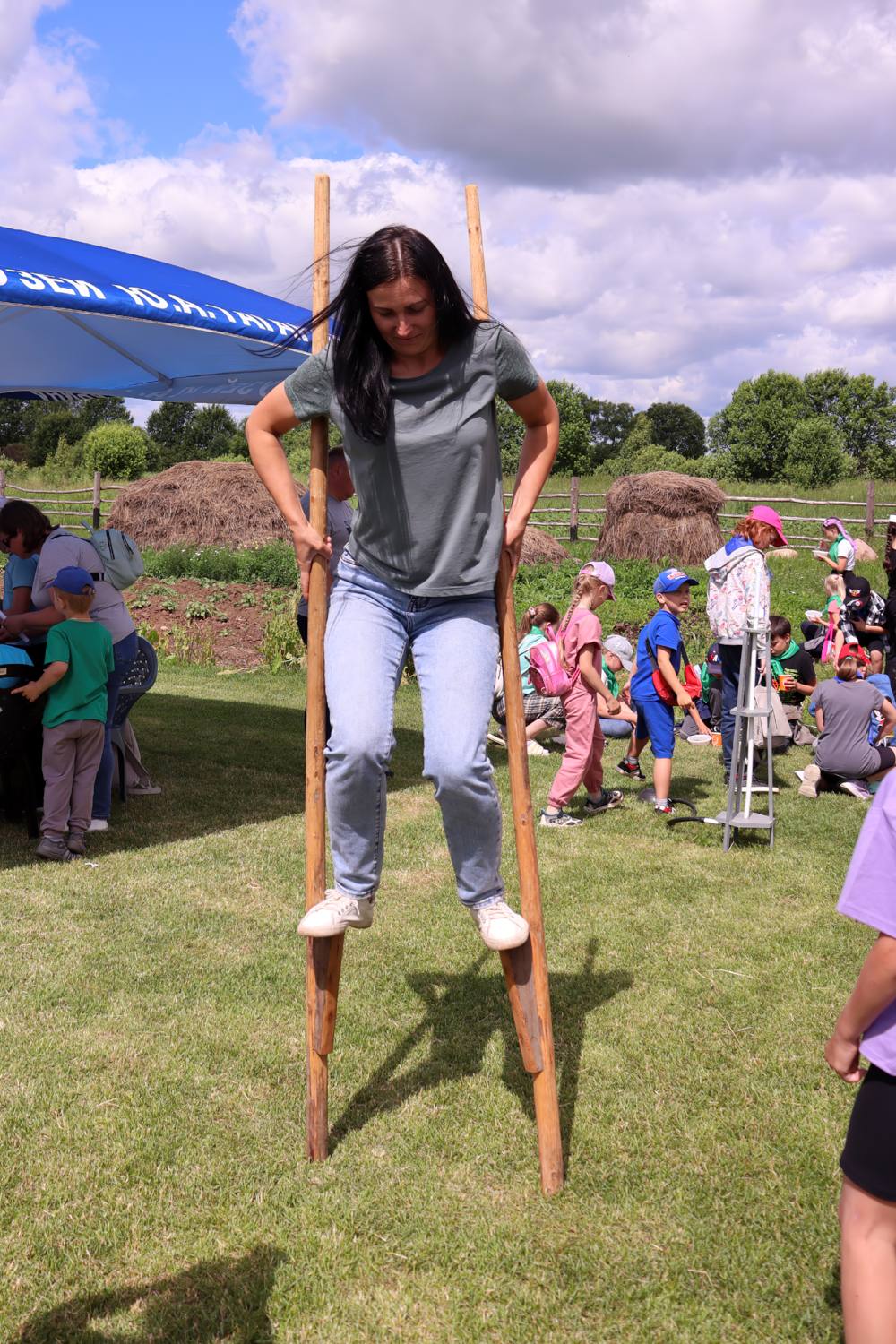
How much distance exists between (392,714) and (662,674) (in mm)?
5337

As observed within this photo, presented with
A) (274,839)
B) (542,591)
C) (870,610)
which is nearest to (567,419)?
(542,591)

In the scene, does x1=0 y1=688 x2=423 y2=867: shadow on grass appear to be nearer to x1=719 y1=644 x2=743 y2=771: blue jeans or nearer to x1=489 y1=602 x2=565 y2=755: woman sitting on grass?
x1=489 y1=602 x2=565 y2=755: woman sitting on grass

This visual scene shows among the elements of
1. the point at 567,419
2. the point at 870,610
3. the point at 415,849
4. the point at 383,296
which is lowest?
the point at 415,849

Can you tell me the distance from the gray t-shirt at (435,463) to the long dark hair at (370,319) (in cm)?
5

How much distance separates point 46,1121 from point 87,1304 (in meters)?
0.98

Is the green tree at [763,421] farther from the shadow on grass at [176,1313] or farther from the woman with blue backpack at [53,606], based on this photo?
the shadow on grass at [176,1313]

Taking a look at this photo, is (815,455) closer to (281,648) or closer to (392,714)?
(281,648)

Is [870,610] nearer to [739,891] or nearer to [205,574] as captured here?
[739,891]

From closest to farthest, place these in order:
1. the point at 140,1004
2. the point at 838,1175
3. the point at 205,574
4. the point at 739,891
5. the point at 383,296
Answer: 1. the point at 383,296
2. the point at 838,1175
3. the point at 140,1004
4. the point at 739,891
5. the point at 205,574

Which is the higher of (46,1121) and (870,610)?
(870,610)

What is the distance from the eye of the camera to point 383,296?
10.6ft

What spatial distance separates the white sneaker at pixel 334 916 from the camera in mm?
3406

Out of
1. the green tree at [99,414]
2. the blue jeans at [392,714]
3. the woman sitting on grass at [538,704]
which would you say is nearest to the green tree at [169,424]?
the green tree at [99,414]

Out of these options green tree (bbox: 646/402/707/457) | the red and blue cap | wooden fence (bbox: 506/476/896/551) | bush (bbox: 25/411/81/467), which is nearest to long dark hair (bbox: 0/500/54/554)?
the red and blue cap
